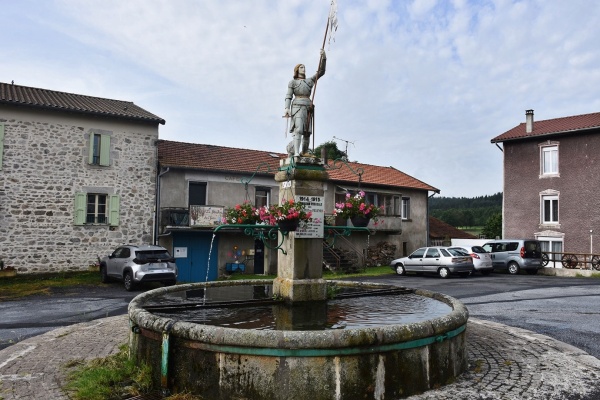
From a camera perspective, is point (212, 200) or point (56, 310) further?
point (212, 200)

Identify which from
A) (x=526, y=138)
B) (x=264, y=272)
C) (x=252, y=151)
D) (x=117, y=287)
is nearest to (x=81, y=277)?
(x=117, y=287)

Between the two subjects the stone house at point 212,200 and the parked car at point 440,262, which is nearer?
the parked car at point 440,262

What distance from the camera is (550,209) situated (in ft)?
91.8

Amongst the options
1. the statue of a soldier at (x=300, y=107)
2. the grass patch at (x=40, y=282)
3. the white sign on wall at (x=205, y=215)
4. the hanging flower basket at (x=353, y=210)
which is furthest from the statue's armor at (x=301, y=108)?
the white sign on wall at (x=205, y=215)

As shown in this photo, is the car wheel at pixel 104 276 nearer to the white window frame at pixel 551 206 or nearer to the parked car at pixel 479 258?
the parked car at pixel 479 258

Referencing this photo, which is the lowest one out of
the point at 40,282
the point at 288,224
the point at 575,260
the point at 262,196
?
the point at 40,282

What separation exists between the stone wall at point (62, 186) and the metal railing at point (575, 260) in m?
21.6

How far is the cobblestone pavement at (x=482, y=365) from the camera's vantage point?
498 centimetres

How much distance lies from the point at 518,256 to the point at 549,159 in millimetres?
7940

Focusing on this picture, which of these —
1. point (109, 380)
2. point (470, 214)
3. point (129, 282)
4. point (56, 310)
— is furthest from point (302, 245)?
point (470, 214)

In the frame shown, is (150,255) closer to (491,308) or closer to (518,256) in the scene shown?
(491,308)

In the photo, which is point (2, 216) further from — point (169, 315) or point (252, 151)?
point (169, 315)

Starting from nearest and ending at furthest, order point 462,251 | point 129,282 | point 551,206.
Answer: point 129,282, point 462,251, point 551,206

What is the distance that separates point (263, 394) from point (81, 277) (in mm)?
17422
